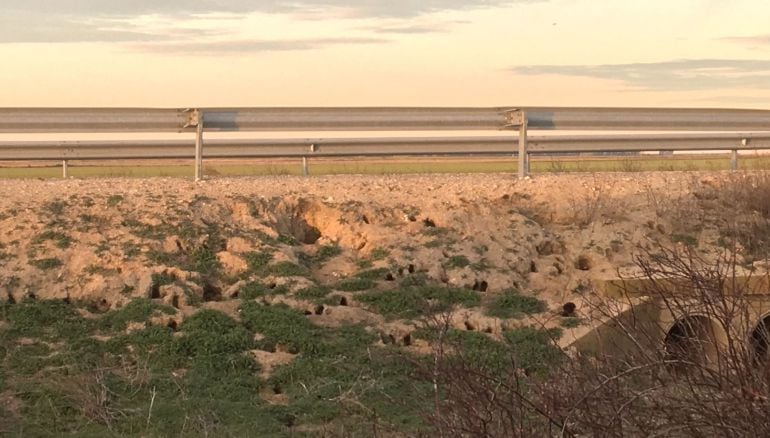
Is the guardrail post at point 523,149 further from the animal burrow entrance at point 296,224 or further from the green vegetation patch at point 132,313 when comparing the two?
the green vegetation patch at point 132,313

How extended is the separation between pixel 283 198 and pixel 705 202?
16.5 feet

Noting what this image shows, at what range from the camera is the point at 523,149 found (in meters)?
15.3

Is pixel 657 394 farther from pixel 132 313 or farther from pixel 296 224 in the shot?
pixel 296 224

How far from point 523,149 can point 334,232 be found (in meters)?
4.12

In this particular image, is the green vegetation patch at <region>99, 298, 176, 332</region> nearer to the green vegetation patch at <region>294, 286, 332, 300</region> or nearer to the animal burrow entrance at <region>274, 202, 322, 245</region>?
the green vegetation patch at <region>294, 286, 332, 300</region>

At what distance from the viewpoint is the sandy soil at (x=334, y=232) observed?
1078 cm

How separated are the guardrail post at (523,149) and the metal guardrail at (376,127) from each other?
13 mm

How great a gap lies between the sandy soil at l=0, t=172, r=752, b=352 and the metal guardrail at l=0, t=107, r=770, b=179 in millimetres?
1142

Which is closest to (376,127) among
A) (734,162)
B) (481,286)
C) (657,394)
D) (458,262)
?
(458,262)

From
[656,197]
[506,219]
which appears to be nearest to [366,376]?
[506,219]

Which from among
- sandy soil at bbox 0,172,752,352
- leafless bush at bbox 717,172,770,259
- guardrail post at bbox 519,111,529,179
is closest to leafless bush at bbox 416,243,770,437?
sandy soil at bbox 0,172,752,352

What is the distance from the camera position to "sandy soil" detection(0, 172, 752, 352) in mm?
10781

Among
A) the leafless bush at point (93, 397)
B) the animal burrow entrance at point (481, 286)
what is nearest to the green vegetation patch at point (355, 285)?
the animal burrow entrance at point (481, 286)

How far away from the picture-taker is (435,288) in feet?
36.2
